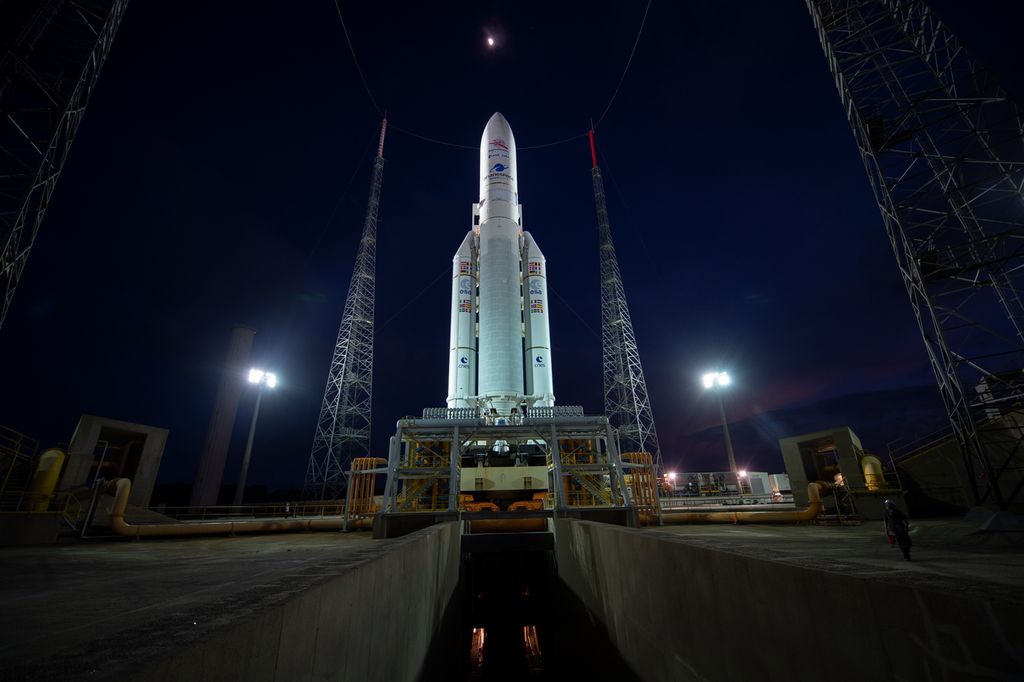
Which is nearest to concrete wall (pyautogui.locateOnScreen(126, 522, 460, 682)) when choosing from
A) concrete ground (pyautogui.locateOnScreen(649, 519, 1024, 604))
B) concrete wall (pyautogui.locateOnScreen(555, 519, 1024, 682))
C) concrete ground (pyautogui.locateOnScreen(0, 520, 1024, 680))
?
concrete ground (pyautogui.locateOnScreen(0, 520, 1024, 680))

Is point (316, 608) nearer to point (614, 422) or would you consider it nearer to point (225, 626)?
point (225, 626)

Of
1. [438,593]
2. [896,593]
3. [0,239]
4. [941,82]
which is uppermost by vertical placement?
[941,82]

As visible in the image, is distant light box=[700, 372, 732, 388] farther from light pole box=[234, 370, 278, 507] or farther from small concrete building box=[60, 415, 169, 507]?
small concrete building box=[60, 415, 169, 507]

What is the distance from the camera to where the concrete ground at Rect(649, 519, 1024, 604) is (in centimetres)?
252

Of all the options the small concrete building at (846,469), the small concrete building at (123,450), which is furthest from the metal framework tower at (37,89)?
the small concrete building at (846,469)

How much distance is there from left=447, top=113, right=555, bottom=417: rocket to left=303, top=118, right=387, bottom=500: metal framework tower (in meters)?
18.7

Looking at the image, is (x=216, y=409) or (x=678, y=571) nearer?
(x=678, y=571)

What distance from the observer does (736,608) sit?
12.8ft

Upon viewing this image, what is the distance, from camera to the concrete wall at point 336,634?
1811 mm

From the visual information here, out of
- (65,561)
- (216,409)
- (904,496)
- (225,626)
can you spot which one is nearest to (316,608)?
(225,626)

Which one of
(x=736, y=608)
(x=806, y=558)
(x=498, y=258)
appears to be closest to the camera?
(x=806, y=558)

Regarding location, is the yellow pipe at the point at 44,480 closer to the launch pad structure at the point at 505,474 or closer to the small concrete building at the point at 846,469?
the launch pad structure at the point at 505,474

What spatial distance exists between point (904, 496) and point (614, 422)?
3633cm

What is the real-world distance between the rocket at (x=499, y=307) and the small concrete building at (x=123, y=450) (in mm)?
16412
